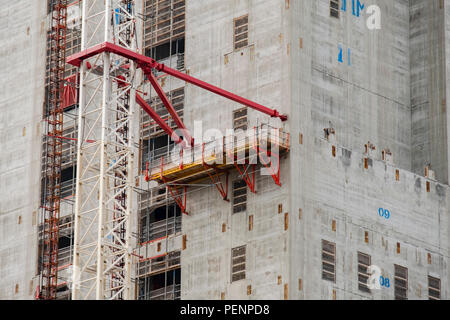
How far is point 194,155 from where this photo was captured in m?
108

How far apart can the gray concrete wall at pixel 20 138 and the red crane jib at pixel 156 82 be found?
761 inches

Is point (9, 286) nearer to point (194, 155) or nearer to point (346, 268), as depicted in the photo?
point (194, 155)

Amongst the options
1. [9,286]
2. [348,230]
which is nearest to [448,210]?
[348,230]

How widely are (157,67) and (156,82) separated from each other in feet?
5.30

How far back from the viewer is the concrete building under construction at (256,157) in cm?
10556

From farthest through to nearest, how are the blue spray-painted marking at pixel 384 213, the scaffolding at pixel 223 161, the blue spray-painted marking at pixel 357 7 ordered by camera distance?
the blue spray-painted marking at pixel 357 7, the blue spray-painted marking at pixel 384 213, the scaffolding at pixel 223 161

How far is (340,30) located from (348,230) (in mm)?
16209

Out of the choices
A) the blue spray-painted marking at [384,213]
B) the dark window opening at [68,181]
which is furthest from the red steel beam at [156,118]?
the dark window opening at [68,181]

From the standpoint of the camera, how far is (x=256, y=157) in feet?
347

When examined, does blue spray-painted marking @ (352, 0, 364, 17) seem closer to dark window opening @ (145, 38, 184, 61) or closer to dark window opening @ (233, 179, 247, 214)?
dark window opening @ (145, 38, 184, 61)

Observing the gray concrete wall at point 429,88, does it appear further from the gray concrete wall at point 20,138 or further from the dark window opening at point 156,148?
the gray concrete wall at point 20,138

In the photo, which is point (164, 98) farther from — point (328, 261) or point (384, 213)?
point (384, 213)

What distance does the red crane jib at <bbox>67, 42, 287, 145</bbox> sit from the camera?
10669 cm

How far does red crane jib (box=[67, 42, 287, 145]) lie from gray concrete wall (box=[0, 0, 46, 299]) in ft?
63.4
